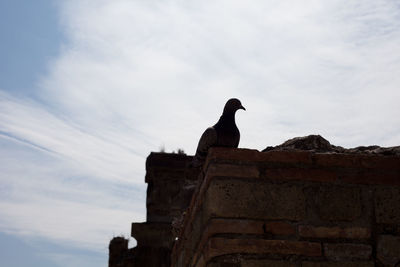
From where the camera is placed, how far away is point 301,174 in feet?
10.8

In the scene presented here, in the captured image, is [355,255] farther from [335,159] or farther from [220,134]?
[220,134]

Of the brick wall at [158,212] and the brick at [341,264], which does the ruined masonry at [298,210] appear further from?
the brick wall at [158,212]

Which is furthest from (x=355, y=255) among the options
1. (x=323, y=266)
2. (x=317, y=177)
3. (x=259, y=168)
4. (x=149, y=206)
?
(x=149, y=206)

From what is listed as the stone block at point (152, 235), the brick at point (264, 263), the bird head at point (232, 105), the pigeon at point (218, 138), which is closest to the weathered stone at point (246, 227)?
the brick at point (264, 263)

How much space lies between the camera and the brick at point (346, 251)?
3152 mm

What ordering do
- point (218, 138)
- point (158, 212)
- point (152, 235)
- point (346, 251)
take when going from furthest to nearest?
1. point (158, 212)
2. point (152, 235)
3. point (218, 138)
4. point (346, 251)

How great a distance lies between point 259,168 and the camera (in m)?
3.27

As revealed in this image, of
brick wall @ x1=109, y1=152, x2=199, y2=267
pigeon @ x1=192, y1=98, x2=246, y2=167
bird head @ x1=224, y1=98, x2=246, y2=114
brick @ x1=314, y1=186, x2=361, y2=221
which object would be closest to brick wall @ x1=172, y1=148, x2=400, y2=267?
brick @ x1=314, y1=186, x2=361, y2=221

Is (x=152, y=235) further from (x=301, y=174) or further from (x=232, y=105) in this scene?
(x=301, y=174)

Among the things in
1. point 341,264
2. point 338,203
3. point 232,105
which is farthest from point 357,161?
point 232,105

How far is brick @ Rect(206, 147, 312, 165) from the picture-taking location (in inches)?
127

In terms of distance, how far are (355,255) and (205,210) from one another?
966 millimetres

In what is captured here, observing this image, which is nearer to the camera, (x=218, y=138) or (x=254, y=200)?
(x=254, y=200)

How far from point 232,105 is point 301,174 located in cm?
114
